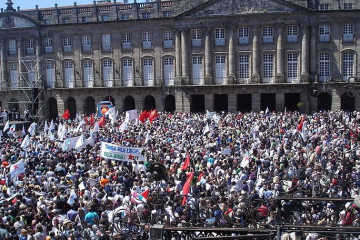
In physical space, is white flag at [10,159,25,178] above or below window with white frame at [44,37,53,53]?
below

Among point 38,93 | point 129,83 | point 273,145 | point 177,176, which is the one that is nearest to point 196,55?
point 129,83

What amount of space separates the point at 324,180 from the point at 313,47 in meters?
32.3

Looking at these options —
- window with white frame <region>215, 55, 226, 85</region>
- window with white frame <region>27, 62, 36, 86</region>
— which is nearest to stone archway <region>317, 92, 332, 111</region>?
window with white frame <region>215, 55, 226, 85</region>

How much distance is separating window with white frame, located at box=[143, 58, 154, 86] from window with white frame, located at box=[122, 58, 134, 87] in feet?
4.59

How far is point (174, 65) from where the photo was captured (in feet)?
173

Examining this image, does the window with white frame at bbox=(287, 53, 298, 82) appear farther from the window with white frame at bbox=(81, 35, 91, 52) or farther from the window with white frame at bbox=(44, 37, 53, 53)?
the window with white frame at bbox=(44, 37, 53, 53)

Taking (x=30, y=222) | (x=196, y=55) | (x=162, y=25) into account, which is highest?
(x=162, y=25)

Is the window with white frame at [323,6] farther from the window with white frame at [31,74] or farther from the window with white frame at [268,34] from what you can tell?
the window with white frame at [31,74]

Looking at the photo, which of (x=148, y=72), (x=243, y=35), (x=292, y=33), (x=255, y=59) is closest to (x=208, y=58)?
(x=243, y=35)

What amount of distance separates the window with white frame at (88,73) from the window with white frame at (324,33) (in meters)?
24.0

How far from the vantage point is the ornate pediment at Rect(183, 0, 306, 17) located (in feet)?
160

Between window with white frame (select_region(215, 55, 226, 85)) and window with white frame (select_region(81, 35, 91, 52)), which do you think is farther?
window with white frame (select_region(81, 35, 91, 52))

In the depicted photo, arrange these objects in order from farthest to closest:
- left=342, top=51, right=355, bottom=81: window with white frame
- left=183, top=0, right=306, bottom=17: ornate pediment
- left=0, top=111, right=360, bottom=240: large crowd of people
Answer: left=342, top=51, right=355, bottom=81: window with white frame, left=183, top=0, right=306, bottom=17: ornate pediment, left=0, top=111, right=360, bottom=240: large crowd of people

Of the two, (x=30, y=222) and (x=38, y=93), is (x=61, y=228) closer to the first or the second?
(x=30, y=222)
